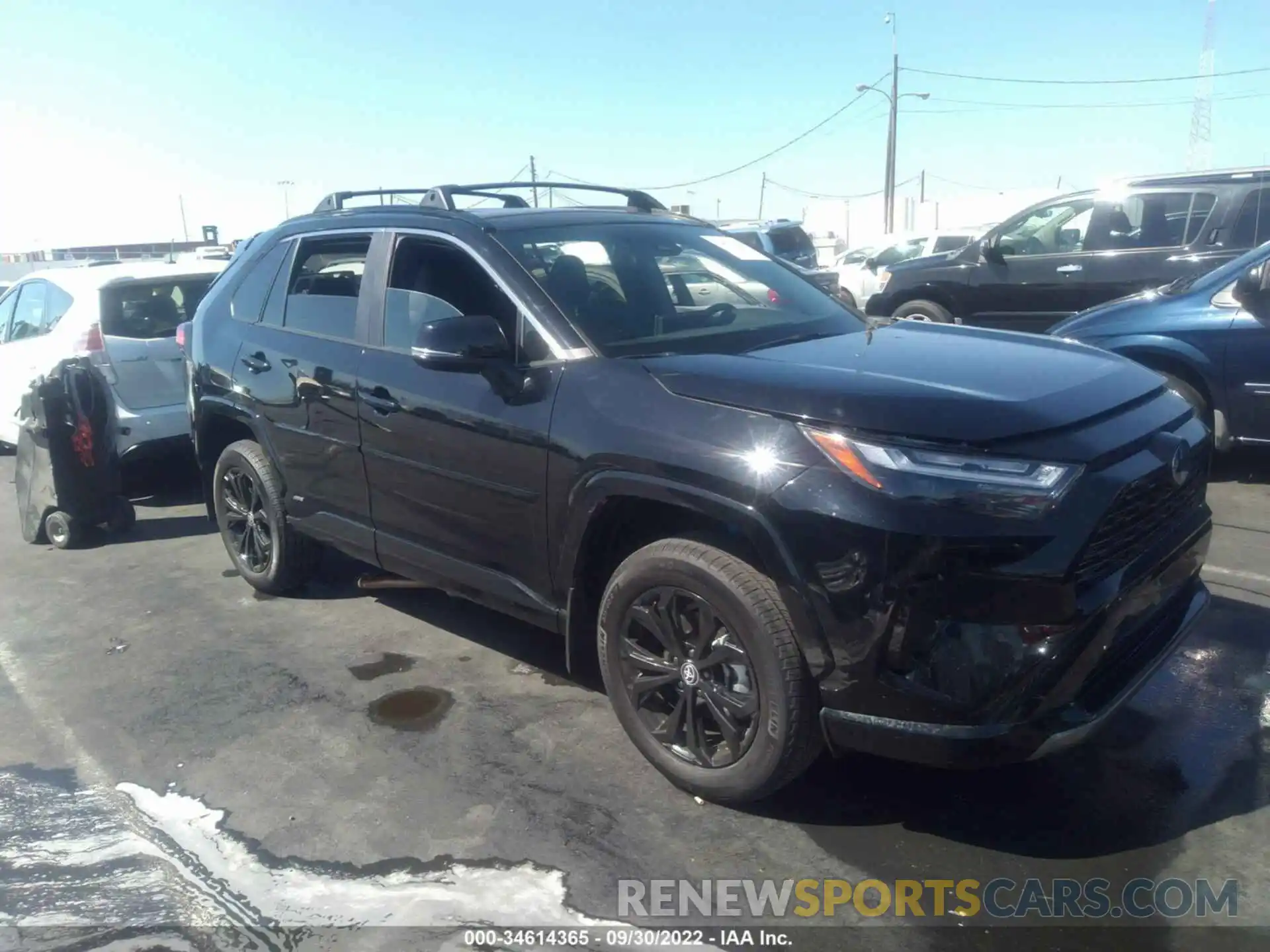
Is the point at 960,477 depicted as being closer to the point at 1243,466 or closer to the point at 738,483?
the point at 738,483

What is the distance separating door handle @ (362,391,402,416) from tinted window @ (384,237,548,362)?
211 millimetres

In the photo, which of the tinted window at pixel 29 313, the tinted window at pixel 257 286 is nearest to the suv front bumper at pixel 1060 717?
the tinted window at pixel 257 286

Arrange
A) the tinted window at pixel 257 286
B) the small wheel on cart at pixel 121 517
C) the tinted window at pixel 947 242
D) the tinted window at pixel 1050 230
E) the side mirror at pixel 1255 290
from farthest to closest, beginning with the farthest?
the tinted window at pixel 947 242 < the tinted window at pixel 1050 230 < the small wheel on cart at pixel 121 517 < the side mirror at pixel 1255 290 < the tinted window at pixel 257 286

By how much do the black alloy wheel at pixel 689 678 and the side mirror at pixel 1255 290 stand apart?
4.79m

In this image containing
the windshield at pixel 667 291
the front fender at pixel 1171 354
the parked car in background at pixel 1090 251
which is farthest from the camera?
the parked car in background at pixel 1090 251

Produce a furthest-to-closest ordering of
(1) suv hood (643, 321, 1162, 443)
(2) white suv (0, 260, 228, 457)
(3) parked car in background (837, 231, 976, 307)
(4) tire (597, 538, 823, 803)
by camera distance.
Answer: (3) parked car in background (837, 231, 976, 307)
(2) white suv (0, 260, 228, 457)
(4) tire (597, 538, 823, 803)
(1) suv hood (643, 321, 1162, 443)

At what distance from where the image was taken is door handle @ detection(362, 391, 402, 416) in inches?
158

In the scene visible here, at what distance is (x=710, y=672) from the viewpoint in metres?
3.08

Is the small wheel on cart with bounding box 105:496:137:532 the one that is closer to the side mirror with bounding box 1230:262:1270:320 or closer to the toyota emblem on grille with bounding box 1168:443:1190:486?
the toyota emblem on grille with bounding box 1168:443:1190:486

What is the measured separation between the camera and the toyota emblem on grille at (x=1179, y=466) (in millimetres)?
3006

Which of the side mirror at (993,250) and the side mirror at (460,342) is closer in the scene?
the side mirror at (460,342)

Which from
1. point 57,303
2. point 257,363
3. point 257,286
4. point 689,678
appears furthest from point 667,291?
point 57,303

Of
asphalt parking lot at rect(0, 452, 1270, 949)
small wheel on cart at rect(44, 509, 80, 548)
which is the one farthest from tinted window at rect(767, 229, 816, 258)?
asphalt parking lot at rect(0, 452, 1270, 949)

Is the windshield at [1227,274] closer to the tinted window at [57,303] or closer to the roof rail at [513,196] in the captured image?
the roof rail at [513,196]
